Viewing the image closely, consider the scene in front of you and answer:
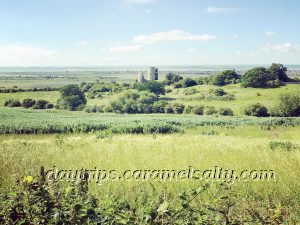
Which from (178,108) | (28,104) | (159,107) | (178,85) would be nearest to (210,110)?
(178,108)

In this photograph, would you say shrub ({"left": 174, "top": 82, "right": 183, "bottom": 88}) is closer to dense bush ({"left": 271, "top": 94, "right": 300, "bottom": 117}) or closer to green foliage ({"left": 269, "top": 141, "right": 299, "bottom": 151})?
dense bush ({"left": 271, "top": 94, "right": 300, "bottom": 117})

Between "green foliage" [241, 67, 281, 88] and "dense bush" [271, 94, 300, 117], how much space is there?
17.4 metres

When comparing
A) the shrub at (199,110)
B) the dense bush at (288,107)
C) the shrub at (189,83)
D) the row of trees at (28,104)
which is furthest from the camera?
the shrub at (189,83)

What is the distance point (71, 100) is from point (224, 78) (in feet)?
126

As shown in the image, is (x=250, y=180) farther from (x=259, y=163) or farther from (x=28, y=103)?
(x=28, y=103)

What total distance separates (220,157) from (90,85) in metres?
84.7

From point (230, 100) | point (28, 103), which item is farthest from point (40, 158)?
point (230, 100)

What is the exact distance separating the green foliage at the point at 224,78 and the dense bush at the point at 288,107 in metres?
27.6

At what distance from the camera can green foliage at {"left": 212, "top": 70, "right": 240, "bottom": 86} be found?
254 ft

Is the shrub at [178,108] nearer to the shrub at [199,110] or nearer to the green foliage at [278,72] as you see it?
the shrub at [199,110]

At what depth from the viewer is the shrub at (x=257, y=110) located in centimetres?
5047

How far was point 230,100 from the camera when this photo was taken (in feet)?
204

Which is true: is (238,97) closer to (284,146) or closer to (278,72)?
(278,72)

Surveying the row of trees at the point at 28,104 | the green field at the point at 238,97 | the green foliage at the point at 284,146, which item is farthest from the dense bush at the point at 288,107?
the green foliage at the point at 284,146
